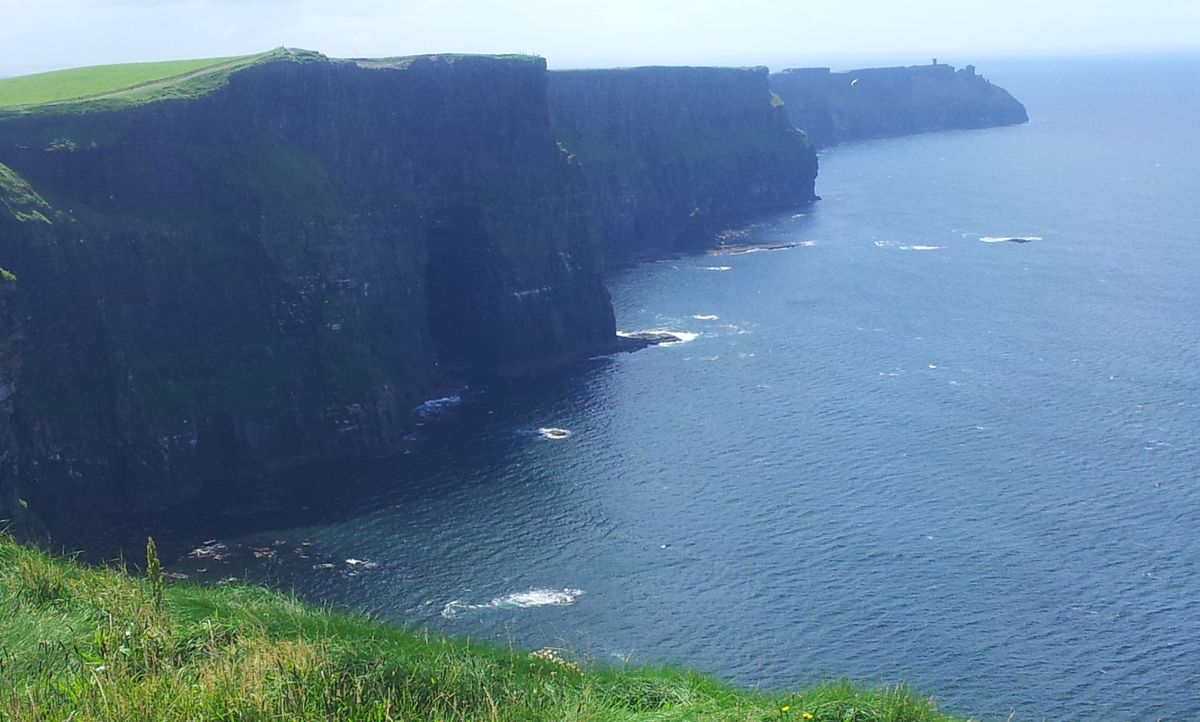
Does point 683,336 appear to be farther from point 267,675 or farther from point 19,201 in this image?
point 267,675

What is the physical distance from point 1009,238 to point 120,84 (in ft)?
439

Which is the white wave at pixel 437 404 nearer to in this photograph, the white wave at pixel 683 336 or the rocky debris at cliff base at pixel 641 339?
the rocky debris at cliff base at pixel 641 339

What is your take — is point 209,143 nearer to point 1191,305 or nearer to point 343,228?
point 343,228

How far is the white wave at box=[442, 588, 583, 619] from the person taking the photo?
73250 mm

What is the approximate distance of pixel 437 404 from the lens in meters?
117

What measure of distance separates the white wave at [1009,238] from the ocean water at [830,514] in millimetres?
45245

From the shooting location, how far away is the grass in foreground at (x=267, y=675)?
2647 centimetres

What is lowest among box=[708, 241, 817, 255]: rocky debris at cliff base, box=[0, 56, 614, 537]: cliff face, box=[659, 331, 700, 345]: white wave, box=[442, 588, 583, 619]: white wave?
box=[442, 588, 583, 619]: white wave

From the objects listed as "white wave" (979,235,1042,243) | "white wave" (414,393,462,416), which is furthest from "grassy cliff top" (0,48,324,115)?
"white wave" (979,235,1042,243)

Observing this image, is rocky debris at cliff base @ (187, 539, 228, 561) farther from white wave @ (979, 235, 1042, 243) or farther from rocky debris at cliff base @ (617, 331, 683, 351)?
white wave @ (979, 235, 1042, 243)

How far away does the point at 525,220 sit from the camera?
5084 inches

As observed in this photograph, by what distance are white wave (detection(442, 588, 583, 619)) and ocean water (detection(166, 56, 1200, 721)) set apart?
0.81 feet

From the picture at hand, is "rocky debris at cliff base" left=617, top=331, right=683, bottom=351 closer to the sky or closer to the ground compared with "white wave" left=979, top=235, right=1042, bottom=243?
closer to the ground

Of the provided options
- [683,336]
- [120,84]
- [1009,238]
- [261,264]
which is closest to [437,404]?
[261,264]
